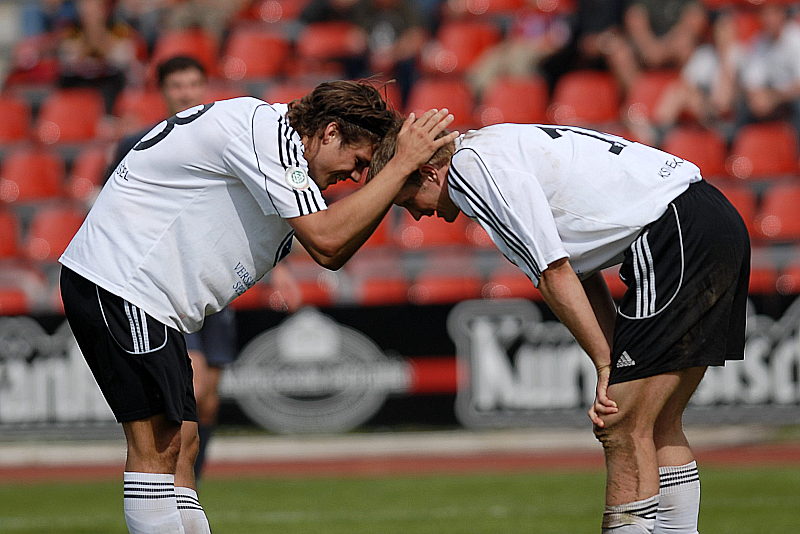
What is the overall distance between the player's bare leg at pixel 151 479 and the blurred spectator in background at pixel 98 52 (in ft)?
37.0

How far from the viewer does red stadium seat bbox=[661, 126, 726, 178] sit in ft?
42.2

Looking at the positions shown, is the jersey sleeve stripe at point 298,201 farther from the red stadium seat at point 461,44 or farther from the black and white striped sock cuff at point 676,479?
the red stadium seat at point 461,44

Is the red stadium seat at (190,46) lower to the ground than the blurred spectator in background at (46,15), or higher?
lower

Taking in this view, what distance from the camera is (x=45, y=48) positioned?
16094 mm

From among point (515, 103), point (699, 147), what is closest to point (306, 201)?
point (699, 147)

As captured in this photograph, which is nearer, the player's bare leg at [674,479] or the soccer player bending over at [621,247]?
the soccer player bending over at [621,247]

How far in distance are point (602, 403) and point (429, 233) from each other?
28.4ft

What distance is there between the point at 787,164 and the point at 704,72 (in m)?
1.47

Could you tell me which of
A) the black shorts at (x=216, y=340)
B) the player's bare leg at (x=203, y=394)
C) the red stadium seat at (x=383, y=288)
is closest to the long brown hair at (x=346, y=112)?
the player's bare leg at (x=203, y=394)

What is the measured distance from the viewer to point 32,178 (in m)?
14.5

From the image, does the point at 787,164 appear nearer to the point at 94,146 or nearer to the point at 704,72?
the point at 704,72

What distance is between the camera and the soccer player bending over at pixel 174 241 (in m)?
4.37

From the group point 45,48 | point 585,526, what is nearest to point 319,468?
point 585,526

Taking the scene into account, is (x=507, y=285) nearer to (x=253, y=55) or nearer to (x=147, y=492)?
(x=253, y=55)
